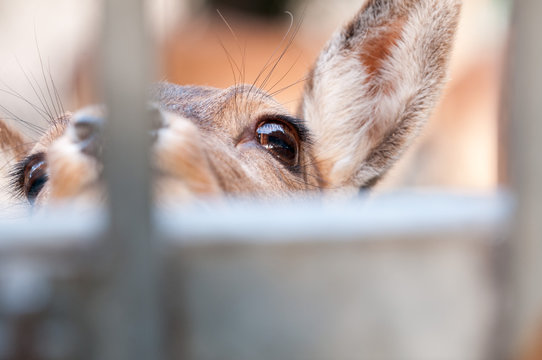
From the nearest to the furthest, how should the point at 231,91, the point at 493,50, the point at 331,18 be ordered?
the point at 231,91 → the point at 493,50 → the point at 331,18

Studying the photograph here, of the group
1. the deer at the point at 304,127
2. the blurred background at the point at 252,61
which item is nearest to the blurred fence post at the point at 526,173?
the deer at the point at 304,127

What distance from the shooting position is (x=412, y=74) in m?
2.43

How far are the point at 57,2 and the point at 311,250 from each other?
9.87 m

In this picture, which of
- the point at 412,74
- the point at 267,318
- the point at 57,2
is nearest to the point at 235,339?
the point at 267,318

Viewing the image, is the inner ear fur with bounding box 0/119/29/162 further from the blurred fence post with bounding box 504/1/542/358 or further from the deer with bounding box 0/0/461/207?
the blurred fence post with bounding box 504/1/542/358

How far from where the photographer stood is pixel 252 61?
7516 mm

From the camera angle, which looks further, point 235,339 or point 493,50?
point 493,50

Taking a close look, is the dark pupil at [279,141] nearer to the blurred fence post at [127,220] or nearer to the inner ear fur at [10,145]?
the inner ear fur at [10,145]

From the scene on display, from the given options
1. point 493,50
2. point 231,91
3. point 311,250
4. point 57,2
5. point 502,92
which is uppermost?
point 57,2

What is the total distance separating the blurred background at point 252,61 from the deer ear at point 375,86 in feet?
7.04

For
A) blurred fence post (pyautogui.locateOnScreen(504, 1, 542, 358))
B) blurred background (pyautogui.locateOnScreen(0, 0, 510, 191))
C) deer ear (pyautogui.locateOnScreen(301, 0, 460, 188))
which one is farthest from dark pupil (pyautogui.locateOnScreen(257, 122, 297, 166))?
blurred background (pyautogui.locateOnScreen(0, 0, 510, 191))

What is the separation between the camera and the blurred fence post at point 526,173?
885 mm

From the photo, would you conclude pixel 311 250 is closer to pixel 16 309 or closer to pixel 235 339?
pixel 235 339

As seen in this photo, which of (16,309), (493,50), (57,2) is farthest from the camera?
(57,2)
